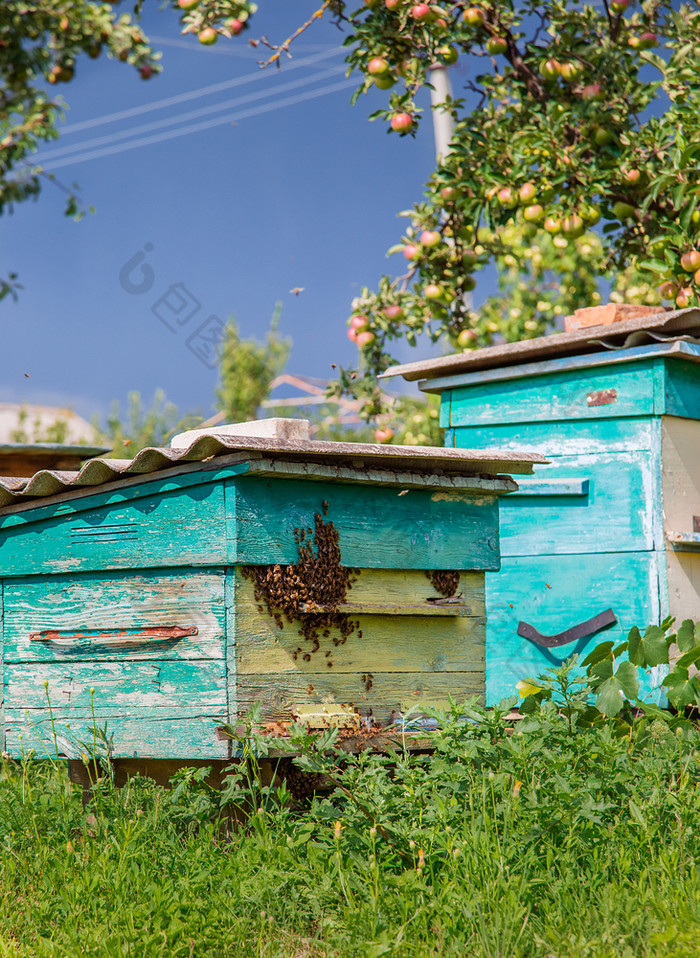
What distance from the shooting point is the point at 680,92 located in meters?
5.67

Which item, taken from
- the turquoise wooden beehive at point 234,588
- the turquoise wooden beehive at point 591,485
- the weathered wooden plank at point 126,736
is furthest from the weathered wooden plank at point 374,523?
the turquoise wooden beehive at point 591,485

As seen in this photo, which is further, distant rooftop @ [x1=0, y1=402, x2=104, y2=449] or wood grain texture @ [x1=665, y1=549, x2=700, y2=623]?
distant rooftop @ [x1=0, y1=402, x2=104, y2=449]

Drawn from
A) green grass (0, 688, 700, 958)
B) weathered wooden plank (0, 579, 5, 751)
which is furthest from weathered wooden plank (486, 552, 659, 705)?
weathered wooden plank (0, 579, 5, 751)

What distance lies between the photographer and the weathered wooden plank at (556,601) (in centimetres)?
453

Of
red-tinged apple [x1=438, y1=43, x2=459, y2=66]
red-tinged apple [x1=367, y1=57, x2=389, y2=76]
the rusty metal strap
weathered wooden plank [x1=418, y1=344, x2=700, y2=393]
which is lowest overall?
the rusty metal strap

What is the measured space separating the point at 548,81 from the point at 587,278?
169 inches

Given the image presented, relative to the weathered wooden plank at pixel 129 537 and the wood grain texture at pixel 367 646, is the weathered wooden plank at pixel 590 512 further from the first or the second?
the weathered wooden plank at pixel 129 537

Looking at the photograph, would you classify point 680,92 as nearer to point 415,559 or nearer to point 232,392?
point 415,559

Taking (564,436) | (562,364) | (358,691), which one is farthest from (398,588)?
(562,364)

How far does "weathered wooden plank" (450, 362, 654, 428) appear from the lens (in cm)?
461

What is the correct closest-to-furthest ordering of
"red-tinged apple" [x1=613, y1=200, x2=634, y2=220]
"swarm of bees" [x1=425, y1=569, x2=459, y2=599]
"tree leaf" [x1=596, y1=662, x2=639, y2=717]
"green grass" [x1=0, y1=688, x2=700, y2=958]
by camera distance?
1. "green grass" [x1=0, y1=688, x2=700, y2=958]
2. "tree leaf" [x1=596, y1=662, x2=639, y2=717]
3. "swarm of bees" [x1=425, y1=569, x2=459, y2=599]
4. "red-tinged apple" [x1=613, y1=200, x2=634, y2=220]

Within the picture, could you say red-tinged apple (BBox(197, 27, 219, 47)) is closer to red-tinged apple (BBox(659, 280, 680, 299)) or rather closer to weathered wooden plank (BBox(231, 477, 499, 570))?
red-tinged apple (BBox(659, 280, 680, 299))

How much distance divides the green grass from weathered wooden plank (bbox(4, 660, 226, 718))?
25cm

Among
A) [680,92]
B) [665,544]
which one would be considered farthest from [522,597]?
[680,92]
